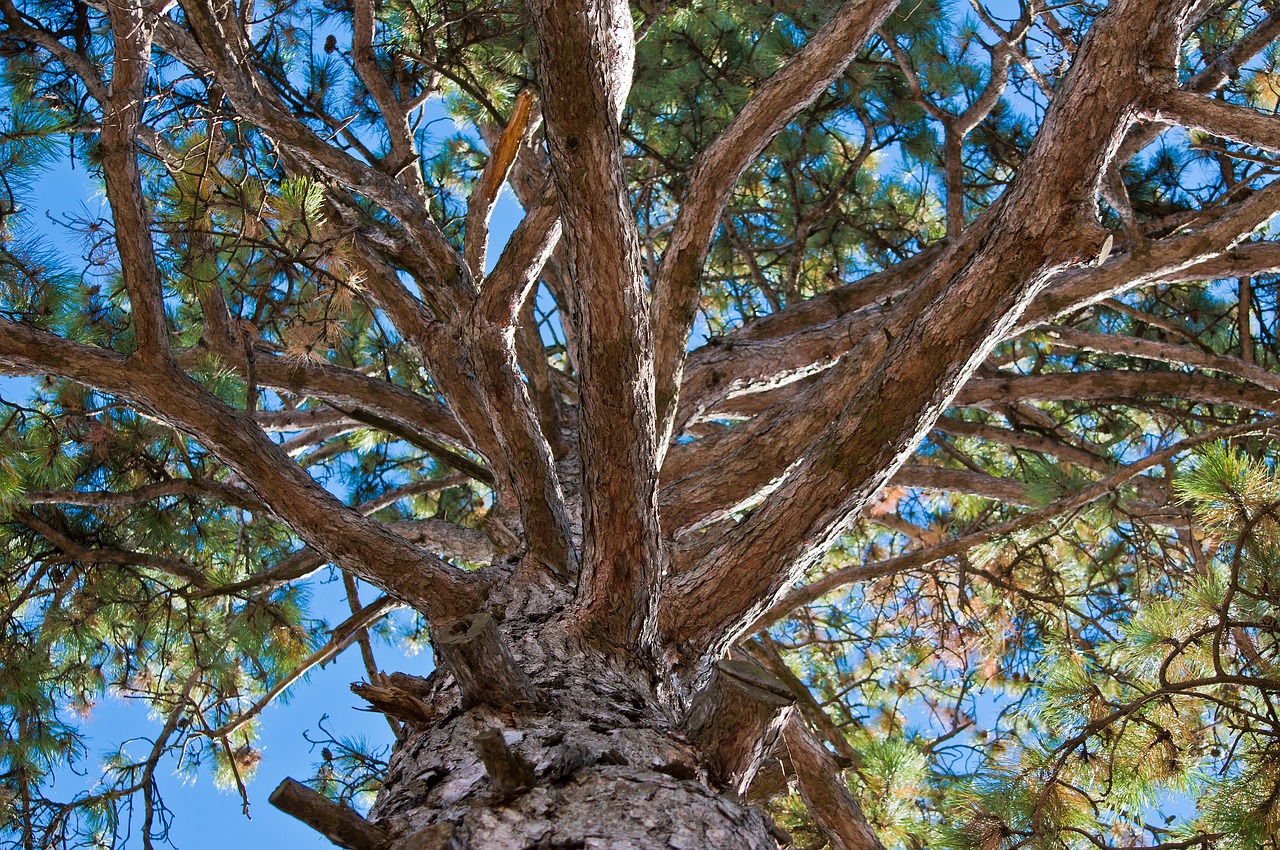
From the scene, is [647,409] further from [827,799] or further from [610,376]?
[827,799]

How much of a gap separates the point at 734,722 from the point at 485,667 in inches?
15.7

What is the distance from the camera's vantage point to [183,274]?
8.49 feet

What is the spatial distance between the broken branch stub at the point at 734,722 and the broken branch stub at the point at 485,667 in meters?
0.28

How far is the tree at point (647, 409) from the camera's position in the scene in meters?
1.74

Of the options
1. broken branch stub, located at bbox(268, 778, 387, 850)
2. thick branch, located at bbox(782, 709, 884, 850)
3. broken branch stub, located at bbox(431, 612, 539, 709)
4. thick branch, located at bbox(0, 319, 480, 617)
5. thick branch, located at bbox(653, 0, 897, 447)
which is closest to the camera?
broken branch stub, located at bbox(268, 778, 387, 850)

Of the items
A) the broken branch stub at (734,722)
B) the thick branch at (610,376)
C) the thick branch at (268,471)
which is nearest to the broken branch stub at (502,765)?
the broken branch stub at (734,722)

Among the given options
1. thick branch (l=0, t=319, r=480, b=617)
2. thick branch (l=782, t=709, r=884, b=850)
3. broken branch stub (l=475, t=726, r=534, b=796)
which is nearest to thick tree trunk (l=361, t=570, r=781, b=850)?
broken branch stub (l=475, t=726, r=534, b=796)

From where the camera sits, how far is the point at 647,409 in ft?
6.11

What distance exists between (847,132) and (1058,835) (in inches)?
127

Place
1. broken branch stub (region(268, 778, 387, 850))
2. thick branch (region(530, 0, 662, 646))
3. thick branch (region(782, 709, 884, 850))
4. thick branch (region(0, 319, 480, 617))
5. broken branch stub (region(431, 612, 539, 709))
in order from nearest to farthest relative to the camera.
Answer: broken branch stub (region(268, 778, 387, 850))
broken branch stub (region(431, 612, 539, 709))
thick branch (region(530, 0, 662, 646))
thick branch (region(0, 319, 480, 617))
thick branch (region(782, 709, 884, 850))

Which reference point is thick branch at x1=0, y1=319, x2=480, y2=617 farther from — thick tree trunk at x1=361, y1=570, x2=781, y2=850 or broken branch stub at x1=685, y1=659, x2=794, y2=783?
broken branch stub at x1=685, y1=659, x2=794, y2=783

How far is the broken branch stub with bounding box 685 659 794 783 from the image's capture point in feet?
4.99

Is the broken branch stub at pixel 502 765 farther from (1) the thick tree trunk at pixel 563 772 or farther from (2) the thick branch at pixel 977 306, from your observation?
(2) the thick branch at pixel 977 306

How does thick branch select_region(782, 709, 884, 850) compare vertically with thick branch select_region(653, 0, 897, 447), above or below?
below
